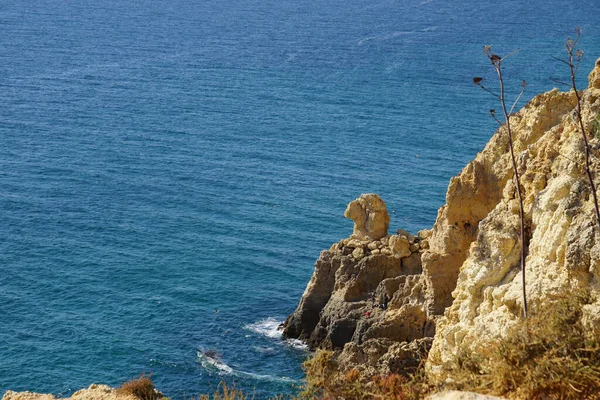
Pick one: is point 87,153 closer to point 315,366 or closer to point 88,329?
point 88,329

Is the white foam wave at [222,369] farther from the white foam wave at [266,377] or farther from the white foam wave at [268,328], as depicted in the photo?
the white foam wave at [268,328]

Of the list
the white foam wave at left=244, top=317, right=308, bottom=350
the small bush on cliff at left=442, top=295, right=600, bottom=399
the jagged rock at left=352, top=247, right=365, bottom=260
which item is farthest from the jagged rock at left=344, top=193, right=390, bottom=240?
the small bush on cliff at left=442, top=295, right=600, bottom=399

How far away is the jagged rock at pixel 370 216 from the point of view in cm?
7094

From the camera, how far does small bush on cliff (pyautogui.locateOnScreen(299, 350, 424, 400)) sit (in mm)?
28156

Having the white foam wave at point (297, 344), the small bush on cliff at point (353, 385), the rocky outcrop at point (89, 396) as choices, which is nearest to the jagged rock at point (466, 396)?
the small bush on cliff at point (353, 385)

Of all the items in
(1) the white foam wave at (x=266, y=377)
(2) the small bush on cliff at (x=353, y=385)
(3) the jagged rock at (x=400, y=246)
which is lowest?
(1) the white foam wave at (x=266, y=377)

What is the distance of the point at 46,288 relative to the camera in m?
81.4

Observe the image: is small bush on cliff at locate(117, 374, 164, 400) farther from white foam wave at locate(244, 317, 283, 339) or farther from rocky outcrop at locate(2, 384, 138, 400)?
white foam wave at locate(244, 317, 283, 339)

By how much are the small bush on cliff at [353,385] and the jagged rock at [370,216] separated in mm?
Result: 37704

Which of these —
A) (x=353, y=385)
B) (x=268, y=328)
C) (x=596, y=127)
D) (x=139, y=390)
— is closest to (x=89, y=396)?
(x=139, y=390)

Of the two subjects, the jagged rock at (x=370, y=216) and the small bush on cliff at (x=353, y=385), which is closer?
the small bush on cliff at (x=353, y=385)

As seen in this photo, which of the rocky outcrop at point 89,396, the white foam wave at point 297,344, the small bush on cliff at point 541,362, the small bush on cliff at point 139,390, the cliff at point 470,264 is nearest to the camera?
the small bush on cliff at point 541,362

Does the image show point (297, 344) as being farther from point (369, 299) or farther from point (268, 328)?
point (369, 299)

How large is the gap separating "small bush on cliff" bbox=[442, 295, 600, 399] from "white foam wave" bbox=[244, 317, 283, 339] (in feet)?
150
